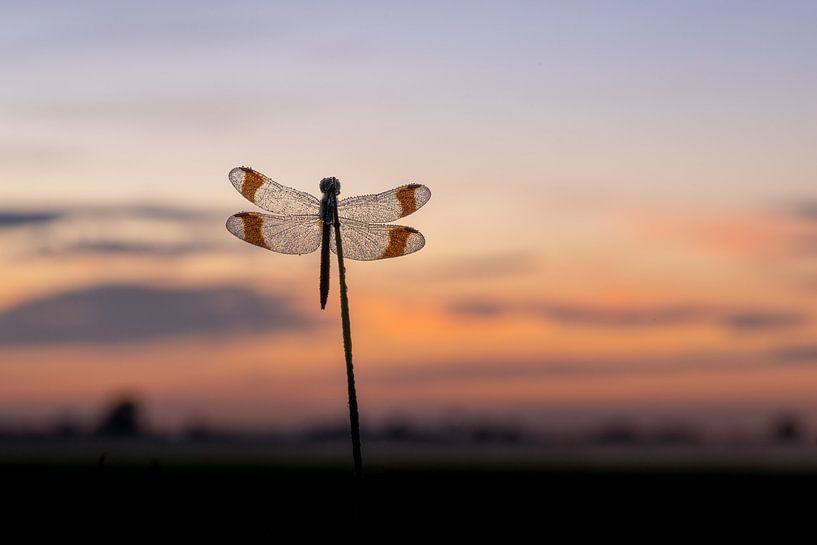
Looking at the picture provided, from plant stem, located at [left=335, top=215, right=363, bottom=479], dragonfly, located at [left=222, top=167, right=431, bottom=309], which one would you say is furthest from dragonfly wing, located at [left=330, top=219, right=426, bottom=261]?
plant stem, located at [left=335, top=215, right=363, bottom=479]

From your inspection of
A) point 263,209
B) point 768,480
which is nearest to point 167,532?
point 263,209

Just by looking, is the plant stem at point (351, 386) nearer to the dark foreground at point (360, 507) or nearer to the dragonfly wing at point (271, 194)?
the dark foreground at point (360, 507)

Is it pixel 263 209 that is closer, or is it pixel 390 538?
pixel 390 538

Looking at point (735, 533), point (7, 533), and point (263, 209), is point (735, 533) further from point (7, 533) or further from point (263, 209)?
point (7, 533)

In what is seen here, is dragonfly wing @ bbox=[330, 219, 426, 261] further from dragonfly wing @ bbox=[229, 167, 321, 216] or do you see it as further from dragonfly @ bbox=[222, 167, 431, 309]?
dragonfly wing @ bbox=[229, 167, 321, 216]

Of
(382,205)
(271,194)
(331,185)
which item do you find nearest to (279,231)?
(271,194)

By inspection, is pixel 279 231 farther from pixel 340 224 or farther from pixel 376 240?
pixel 376 240
